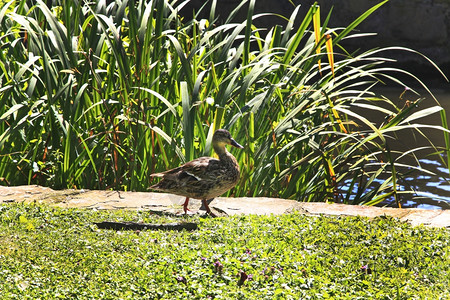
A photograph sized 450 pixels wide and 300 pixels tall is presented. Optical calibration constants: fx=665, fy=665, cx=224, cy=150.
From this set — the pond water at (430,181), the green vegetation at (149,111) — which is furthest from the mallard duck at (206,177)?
the pond water at (430,181)

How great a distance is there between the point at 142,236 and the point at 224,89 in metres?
1.77

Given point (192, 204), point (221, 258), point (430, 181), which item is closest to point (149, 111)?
point (192, 204)

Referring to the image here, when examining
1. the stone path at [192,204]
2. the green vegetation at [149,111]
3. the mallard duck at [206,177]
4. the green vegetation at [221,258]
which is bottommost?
the green vegetation at [221,258]

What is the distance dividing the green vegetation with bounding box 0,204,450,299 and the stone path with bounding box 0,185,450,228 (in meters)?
0.25

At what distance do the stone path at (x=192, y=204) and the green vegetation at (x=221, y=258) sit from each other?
25 cm

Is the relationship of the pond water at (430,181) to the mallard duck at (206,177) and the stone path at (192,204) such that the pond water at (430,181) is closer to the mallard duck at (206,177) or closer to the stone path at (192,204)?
the stone path at (192,204)

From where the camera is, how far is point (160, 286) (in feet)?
11.9

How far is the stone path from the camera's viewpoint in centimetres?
504

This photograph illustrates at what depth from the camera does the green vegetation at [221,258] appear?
361 cm

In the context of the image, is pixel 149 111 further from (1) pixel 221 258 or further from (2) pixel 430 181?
(2) pixel 430 181

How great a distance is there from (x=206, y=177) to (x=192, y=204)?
2.36 feet

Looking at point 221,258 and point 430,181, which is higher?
point 430,181

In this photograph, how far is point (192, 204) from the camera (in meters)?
5.39

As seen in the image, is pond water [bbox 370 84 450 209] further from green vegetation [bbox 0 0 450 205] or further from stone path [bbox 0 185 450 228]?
green vegetation [bbox 0 0 450 205]
